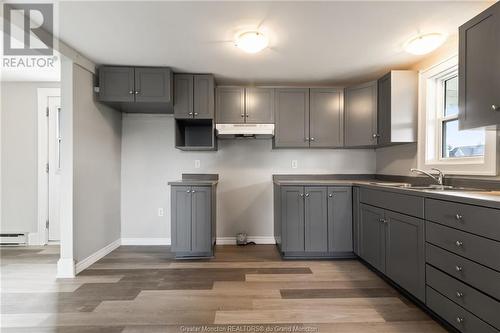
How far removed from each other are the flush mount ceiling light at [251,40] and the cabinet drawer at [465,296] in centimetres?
215

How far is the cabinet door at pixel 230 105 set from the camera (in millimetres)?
3182

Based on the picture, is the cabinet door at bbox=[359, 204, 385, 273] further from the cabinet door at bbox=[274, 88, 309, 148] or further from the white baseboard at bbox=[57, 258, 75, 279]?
the white baseboard at bbox=[57, 258, 75, 279]

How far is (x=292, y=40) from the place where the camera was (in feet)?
7.25

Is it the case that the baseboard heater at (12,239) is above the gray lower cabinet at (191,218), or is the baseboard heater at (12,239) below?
below

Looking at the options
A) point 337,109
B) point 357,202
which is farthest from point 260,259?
point 337,109

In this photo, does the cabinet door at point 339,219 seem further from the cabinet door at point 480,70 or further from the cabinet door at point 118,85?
the cabinet door at point 118,85

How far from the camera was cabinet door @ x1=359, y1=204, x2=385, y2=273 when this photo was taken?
2332 millimetres

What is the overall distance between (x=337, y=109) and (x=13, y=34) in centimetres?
334

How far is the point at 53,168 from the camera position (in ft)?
11.3

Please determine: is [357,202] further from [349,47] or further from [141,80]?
[141,80]

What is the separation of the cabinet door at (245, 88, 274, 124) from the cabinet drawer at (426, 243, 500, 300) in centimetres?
218

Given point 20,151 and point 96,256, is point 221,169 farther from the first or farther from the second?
point 20,151

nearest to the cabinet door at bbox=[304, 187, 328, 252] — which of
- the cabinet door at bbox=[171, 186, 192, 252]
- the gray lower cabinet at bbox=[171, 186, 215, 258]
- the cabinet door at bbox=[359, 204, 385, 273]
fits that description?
the cabinet door at bbox=[359, 204, 385, 273]

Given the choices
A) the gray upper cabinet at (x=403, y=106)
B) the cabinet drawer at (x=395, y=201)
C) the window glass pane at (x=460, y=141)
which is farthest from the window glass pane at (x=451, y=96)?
the cabinet drawer at (x=395, y=201)
